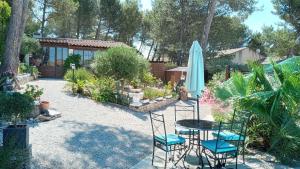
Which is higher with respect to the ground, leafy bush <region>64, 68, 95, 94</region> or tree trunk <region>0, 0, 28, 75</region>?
tree trunk <region>0, 0, 28, 75</region>

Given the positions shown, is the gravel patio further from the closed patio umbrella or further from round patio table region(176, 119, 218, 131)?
the closed patio umbrella

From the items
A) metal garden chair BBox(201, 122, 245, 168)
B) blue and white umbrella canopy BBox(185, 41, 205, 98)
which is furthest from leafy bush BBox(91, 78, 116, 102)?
metal garden chair BBox(201, 122, 245, 168)

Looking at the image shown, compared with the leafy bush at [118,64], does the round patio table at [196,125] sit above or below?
below

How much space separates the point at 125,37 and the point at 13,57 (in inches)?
1029

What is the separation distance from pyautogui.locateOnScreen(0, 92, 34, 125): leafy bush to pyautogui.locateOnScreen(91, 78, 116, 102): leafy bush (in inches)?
280

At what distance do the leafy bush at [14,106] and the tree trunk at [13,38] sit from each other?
6.74 m

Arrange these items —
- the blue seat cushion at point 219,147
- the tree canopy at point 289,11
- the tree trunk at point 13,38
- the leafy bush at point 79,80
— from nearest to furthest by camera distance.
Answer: the blue seat cushion at point 219,147 → the tree trunk at point 13,38 → the leafy bush at point 79,80 → the tree canopy at point 289,11

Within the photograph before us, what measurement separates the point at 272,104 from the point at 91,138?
Answer: 438 centimetres

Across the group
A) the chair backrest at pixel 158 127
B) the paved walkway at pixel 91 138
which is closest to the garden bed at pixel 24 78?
the paved walkway at pixel 91 138

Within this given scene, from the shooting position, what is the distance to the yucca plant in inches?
296

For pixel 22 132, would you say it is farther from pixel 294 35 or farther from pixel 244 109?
pixel 294 35

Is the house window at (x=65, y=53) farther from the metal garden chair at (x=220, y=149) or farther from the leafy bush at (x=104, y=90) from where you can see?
the metal garden chair at (x=220, y=149)

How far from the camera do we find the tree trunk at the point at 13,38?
1297 cm

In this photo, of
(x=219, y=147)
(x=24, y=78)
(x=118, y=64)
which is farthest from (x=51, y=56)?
(x=219, y=147)
